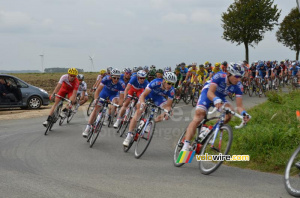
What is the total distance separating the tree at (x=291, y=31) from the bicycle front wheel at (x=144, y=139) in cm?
5925

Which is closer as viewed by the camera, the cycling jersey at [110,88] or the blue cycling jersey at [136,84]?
the cycling jersey at [110,88]

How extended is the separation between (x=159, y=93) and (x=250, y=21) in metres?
42.6

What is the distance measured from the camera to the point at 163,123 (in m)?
14.6

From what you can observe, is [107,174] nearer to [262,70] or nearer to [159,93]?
[159,93]

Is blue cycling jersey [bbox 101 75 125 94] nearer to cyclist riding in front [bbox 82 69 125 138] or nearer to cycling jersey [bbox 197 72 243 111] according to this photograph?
cyclist riding in front [bbox 82 69 125 138]

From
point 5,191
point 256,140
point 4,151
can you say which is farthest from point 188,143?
point 4,151

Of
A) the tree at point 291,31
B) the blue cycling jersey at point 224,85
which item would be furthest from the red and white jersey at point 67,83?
the tree at point 291,31

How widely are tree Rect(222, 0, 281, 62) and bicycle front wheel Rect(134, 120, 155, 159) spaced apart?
42285mm

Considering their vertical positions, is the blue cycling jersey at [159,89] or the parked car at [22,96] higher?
the blue cycling jersey at [159,89]

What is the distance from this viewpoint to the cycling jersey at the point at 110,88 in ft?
39.2

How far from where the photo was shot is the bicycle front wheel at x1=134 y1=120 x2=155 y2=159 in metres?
8.41

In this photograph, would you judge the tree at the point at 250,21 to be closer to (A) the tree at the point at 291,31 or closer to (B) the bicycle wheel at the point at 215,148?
(A) the tree at the point at 291,31

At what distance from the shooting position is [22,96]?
63.5ft

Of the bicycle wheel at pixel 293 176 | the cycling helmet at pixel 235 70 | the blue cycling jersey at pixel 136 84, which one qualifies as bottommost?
the bicycle wheel at pixel 293 176
